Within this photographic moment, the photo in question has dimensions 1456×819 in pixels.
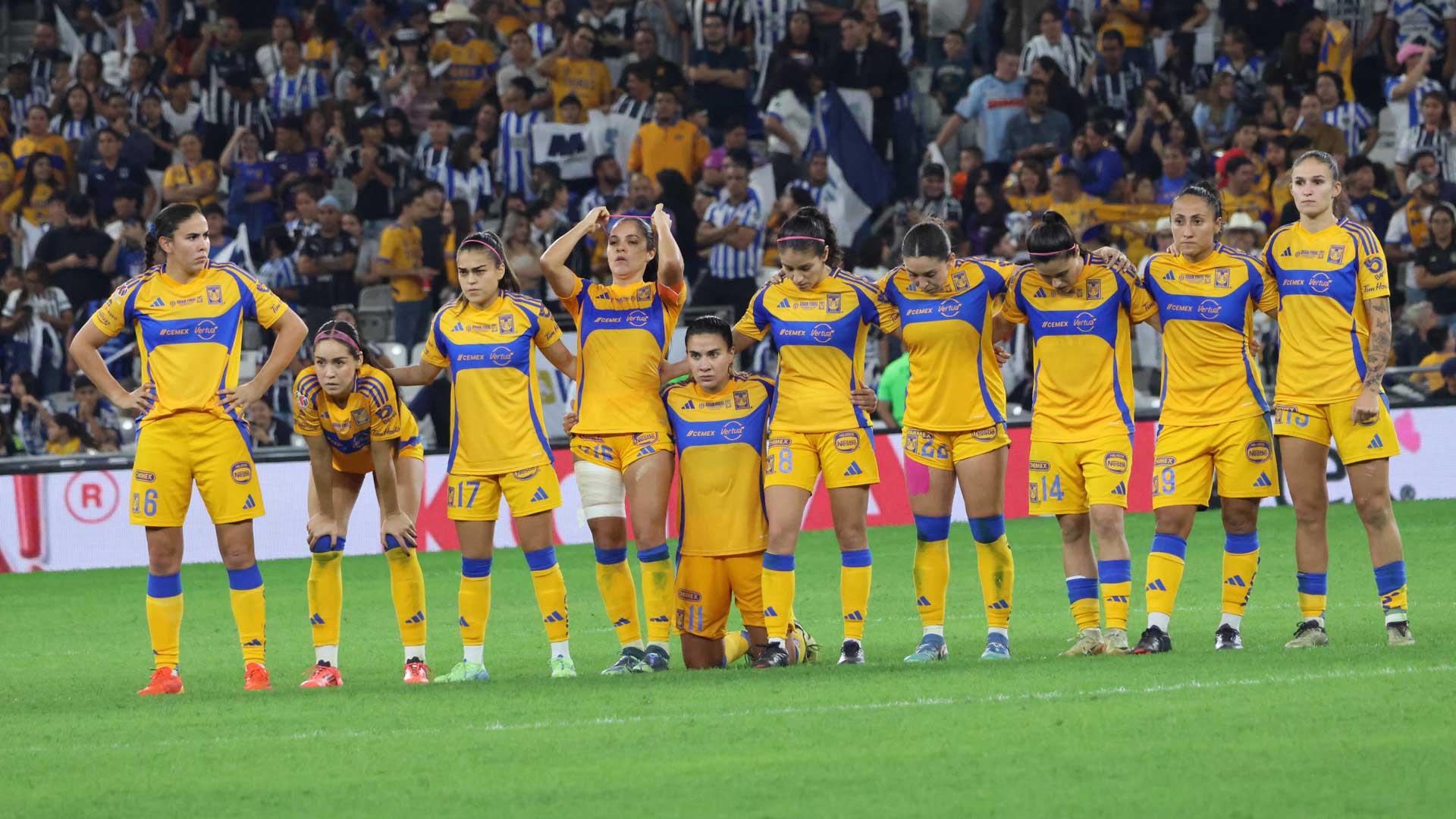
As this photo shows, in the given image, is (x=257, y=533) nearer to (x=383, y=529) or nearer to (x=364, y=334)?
(x=364, y=334)

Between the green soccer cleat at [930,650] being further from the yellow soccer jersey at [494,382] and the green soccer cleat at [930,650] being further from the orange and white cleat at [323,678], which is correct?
the orange and white cleat at [323,678]

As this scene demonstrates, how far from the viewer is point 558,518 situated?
18.2 metres

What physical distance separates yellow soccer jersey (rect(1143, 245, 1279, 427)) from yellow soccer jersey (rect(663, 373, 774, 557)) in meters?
2.12

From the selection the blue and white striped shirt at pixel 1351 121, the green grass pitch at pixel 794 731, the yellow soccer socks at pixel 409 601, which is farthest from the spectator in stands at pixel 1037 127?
the yellow soccer socks at pixel 409 601

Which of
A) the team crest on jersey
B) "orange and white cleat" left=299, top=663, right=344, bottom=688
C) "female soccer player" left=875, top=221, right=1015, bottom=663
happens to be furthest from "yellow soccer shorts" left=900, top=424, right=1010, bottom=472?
"orange and white cleat" left=299, top=663, right=344, bottom=688

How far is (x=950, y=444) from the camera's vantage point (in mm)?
10125

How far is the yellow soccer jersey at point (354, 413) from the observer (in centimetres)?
1019

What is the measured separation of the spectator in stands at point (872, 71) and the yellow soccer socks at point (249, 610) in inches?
523

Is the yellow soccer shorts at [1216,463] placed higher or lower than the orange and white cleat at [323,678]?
higher

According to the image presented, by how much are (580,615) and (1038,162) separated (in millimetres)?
9532

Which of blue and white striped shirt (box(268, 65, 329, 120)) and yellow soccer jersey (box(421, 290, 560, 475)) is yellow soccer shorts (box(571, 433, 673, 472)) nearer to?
yellow soccer jersey (box(421, 290, 560, 475))

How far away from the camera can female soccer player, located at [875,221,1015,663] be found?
10.0m

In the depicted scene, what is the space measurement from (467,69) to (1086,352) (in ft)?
49.0

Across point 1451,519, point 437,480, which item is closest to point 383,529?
point 437,480
